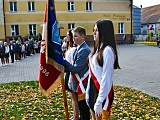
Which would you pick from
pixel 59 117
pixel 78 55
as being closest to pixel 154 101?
pixel 59 117

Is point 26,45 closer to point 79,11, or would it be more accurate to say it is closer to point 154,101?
point 79,11

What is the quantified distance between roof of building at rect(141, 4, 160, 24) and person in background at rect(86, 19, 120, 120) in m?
72.4

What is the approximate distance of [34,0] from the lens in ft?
138

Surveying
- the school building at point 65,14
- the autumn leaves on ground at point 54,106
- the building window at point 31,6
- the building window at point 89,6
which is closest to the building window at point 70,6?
the school building at point 65,14

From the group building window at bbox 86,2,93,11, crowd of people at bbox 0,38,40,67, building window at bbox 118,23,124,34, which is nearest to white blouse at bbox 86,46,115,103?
crowd of people at bbox 0,38,40,67

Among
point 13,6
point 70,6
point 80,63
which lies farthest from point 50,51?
point 70,6

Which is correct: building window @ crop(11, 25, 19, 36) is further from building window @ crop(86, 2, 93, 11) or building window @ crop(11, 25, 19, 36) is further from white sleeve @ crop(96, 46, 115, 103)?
white sleeve @ crop(96, 46, 115, 103)

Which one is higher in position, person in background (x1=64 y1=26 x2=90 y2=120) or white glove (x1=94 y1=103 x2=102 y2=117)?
person in background (x1=64 y1=26 x2=90 y2=120)

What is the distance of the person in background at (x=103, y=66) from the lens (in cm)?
355

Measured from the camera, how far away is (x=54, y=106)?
7656 millimetres

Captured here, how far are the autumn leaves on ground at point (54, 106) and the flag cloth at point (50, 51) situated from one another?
1.91m

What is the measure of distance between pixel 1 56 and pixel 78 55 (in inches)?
612

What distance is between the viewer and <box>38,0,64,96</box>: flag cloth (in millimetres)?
4758

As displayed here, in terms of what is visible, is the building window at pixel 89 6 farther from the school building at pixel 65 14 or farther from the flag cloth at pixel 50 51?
the flag cloth at pixel 50 51
